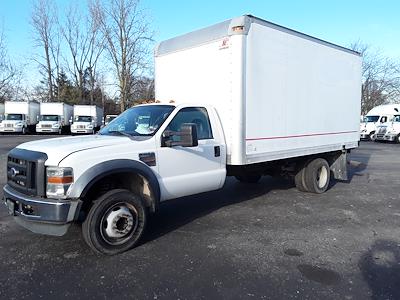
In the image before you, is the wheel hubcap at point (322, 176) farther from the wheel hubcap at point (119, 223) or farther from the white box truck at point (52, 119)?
the white box truck at point (52, 119)

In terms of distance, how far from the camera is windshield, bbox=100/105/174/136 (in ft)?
17.6

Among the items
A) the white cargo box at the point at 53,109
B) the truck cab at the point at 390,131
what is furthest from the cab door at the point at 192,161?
the white cargo box at the point at 53,109

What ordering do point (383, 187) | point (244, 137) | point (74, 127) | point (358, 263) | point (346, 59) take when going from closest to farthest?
point (358, 263) → point (244, 137) → point (346, 59) → point (383, 187) → point (74, 127)

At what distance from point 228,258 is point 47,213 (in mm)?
2235

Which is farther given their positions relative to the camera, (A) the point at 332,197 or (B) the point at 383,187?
(B) the point at 383,187

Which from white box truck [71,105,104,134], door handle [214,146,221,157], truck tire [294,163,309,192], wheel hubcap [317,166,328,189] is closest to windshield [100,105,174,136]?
door handle [214,146,221,157]

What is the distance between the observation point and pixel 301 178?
8.46m

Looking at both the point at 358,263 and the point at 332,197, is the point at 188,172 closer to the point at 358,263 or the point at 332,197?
the point at 358,263

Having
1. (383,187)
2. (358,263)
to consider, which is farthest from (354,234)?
(383,187)

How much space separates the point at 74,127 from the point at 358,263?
33561 millimetres

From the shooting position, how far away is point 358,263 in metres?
4.53

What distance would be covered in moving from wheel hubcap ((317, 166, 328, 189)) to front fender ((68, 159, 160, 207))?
487cm

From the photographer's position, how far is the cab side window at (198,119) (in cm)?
566

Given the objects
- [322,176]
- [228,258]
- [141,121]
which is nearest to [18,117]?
[322,176]
